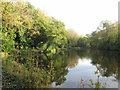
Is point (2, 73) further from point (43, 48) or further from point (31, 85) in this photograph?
point (43, 48)

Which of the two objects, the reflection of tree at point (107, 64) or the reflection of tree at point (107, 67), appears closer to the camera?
the reflection of tree at point (107, 67)

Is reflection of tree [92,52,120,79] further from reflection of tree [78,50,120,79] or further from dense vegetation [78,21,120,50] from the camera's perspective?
dense vegetation [78,21,120,50]

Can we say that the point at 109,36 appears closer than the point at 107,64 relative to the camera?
No

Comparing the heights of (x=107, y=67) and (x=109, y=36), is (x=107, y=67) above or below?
below

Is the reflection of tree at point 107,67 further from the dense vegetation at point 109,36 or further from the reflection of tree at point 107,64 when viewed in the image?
the dense vegetation at point 109,36

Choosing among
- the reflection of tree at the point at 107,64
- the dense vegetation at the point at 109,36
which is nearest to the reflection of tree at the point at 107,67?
the reflection of tree at the point at 107,64

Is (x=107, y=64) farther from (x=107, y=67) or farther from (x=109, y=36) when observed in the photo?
(x=109, y=36)

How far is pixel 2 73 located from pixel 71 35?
5407 cm

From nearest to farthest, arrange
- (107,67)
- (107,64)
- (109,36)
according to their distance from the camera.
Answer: (107,67)
(107,64)
(109,36)

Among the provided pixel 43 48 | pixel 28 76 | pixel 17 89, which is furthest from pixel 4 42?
pixel 43 48

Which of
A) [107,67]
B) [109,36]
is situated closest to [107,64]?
[107,67]

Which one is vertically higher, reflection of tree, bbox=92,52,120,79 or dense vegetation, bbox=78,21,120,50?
dense vegetation, bbox=78,21,120,50

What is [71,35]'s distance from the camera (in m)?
59.2

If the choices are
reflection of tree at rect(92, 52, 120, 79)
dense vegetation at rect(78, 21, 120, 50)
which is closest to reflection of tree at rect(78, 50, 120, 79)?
reflection of tree at rect(92, 52, 120, 79)
